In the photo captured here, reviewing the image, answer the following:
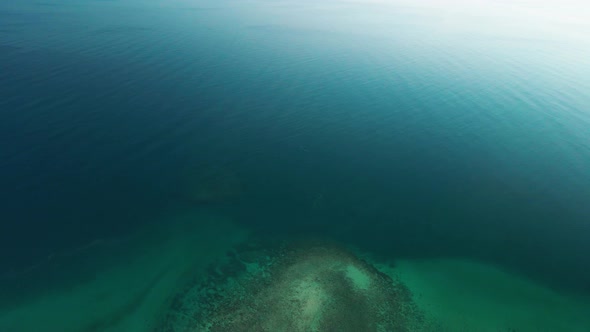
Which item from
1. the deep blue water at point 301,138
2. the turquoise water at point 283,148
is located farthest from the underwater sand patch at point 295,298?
the deep blue water at point 301,138

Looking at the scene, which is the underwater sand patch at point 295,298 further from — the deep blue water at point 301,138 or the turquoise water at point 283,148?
the deep blue water at point 301,138

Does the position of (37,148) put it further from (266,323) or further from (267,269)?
(266,323)

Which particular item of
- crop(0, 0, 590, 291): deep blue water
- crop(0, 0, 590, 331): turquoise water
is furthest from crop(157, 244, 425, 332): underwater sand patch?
crop(0, 0, 590, 291): deep blue water

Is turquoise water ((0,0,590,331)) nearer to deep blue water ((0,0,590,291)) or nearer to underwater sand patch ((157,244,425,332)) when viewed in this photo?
deep blue water ((0,0,590,291))

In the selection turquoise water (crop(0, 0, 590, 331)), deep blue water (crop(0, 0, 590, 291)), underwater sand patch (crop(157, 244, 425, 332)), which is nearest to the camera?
underwater sand patch (crop(157, 244, 425, 332))

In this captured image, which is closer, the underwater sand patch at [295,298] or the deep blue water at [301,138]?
the underwater sand patch at [295,298]

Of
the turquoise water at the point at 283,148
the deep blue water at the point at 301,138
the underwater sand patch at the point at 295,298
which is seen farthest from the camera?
the deep blue water at the point at 301,138

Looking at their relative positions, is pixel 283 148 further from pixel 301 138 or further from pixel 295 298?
pixel 295 298
